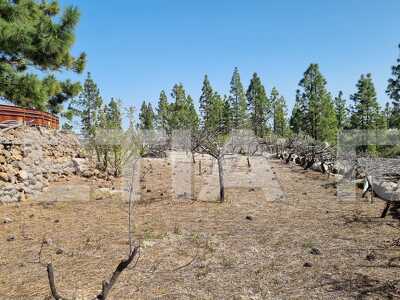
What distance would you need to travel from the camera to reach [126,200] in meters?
11.6

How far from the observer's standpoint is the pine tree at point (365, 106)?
122ft

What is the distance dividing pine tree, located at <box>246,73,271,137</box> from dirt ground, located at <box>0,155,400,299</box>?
36924 mm

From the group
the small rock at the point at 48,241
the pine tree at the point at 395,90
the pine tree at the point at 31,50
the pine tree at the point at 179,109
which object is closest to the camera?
the pine tree at the point at 31,50

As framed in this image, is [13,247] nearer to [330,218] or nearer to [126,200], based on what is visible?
[126,200]

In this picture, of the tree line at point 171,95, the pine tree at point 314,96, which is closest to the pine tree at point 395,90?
the tree line at point 171,95

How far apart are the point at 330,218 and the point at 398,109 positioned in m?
20.9

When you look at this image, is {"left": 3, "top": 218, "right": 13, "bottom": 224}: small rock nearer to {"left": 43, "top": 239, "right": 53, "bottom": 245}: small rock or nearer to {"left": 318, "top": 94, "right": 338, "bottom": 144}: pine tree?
{"left": 43, "top": 239, "right": 53, "bottom": 245}: small rock

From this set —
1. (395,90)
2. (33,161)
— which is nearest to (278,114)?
(395,90)

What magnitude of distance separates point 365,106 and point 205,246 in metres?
36.3

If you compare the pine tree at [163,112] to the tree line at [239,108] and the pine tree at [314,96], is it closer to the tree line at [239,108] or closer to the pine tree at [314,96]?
the tree line at [239,108]

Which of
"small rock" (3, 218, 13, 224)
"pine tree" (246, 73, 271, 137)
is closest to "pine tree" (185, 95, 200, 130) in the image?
"pine tree" (246, 73, 271, 137)

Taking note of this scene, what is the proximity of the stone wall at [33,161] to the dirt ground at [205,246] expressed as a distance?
0.55 meters

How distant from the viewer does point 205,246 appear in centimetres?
676

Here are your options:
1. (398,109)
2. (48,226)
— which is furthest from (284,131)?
(48,226)
